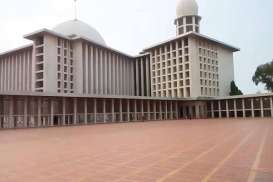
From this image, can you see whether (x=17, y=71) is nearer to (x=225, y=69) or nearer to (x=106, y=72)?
(x=106, y=72)

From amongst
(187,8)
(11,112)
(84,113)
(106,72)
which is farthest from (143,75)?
(11,112)

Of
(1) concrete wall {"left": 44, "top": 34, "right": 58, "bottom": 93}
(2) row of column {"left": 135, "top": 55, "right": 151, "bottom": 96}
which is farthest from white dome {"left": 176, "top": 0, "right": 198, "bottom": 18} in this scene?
(1) concrete wall {"left": 44, "top": 34, "right": 58, "bottom": 93}

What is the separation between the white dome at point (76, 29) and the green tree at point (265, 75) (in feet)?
116

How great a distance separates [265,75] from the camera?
5978 centimetres

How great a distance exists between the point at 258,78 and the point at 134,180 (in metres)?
63.2

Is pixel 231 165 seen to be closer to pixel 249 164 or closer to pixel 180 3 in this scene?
pixel 249 164

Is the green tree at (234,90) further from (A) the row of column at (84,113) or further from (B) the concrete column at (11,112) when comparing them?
(B) the concrete column at (11,112)

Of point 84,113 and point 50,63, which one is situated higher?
point 50,63

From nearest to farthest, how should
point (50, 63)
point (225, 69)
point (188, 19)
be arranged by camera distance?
1. point (50, 63)
2. point (188, 19)
3. point (225, 69)

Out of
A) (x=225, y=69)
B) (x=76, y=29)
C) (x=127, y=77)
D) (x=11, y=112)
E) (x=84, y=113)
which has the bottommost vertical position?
(x=84, y=113)

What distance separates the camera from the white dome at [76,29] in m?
58.9

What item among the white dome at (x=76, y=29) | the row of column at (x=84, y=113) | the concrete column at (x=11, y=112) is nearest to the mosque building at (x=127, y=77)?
the white dome at (x=76, y=29)

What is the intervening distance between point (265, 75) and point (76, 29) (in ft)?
138

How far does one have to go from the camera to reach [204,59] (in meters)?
56.8
